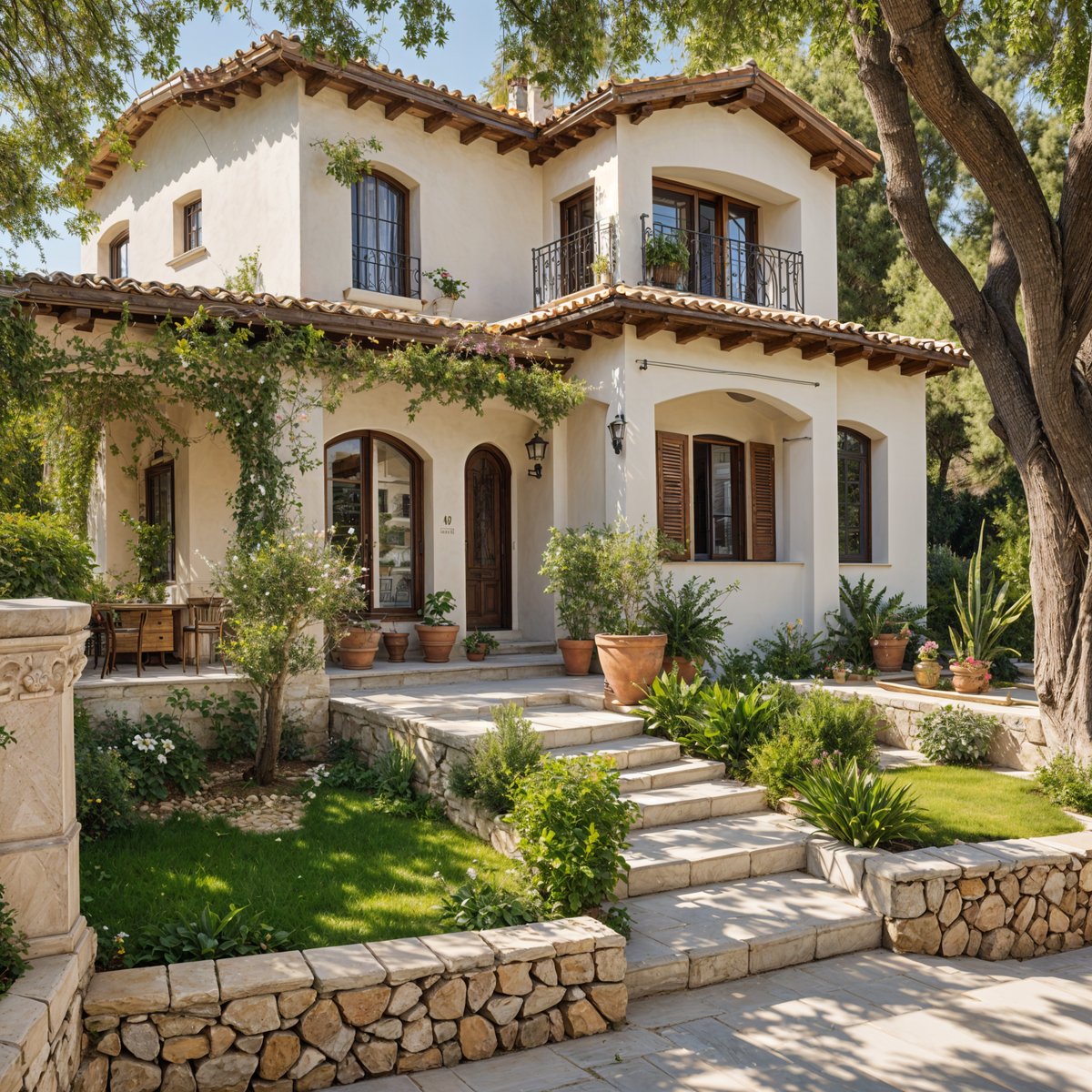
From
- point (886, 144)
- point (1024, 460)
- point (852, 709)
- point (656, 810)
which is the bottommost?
point (656, 810)

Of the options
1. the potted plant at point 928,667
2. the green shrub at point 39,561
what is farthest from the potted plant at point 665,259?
the green shrub at point 39,561

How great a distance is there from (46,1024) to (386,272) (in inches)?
446

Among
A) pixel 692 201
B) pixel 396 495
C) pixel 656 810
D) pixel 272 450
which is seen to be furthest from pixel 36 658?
pixel 692 201

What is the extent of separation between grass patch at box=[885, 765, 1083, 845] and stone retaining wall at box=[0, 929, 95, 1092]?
5.33 m

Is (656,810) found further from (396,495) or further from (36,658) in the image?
(396,495)

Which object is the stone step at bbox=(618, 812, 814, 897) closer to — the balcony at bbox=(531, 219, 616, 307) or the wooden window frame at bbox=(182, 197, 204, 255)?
the balcony at bbox=(531, 219, 616, 307)

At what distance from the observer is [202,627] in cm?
988

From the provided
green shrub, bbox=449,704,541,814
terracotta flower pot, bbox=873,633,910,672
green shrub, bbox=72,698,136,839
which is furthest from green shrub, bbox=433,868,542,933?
terracotta flower pot, bbox=873,633,910,672

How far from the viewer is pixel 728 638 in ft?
40.3

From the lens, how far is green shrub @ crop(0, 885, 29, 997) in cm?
374

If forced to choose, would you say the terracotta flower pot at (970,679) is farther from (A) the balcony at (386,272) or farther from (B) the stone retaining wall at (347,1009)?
(A) the balcony at (386,272)

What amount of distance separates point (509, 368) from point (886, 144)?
448cm

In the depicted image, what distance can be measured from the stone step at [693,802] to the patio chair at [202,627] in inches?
166

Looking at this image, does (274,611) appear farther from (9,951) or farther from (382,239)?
(382,239)
